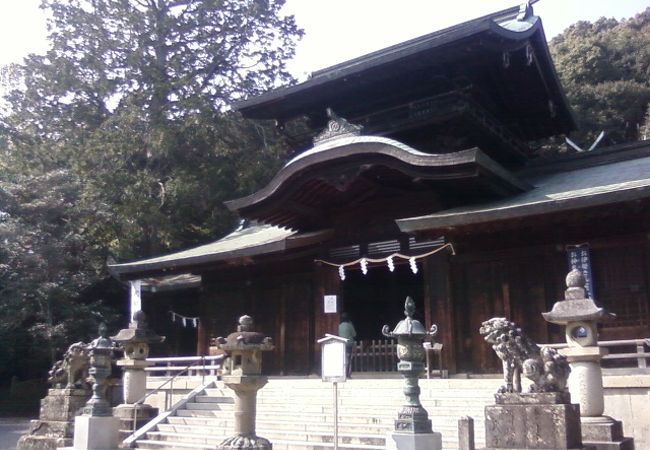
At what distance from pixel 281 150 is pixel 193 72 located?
5243mm

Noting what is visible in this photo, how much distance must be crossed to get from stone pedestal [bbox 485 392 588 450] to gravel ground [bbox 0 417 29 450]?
12.1 m

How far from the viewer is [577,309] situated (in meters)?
8.67

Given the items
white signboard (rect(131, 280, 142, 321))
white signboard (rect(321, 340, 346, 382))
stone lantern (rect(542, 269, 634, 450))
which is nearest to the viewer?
stone lantern (rect(542, 269, 634, 450))

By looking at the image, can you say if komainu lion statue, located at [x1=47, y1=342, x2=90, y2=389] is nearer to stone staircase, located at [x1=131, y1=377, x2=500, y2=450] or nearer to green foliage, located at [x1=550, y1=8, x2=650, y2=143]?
stone staircase, located at [x1=131, y1=377, x2=500, y2=450]

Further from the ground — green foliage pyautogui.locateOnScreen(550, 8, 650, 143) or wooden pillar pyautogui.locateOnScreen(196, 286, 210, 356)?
green foliage pyautogui.locateOnScreen(550, 8, 650, 143)

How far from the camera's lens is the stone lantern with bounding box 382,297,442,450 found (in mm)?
8320

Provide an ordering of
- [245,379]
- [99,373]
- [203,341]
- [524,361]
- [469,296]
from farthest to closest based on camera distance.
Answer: [203,341], [469,296], [99,373], [245,379], [524,361]

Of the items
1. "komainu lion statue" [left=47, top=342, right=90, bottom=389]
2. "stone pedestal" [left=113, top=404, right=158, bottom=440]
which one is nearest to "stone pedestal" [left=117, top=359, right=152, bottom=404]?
"stone pedestal" [left=113, top=404, right=158, bottom=440]

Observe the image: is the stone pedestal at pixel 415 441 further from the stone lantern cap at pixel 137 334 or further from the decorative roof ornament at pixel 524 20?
the decorative roof ornament at pixel 524 20

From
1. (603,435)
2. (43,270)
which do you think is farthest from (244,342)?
(43,270)

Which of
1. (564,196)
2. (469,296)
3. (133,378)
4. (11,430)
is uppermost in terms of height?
(564,196)

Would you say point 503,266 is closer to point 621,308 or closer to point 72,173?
point 621,308

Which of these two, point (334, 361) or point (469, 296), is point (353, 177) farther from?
point (334, 361)

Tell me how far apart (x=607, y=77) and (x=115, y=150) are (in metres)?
32.7
